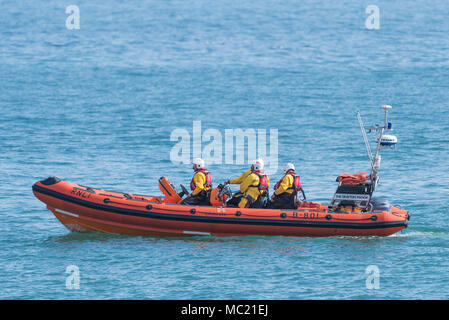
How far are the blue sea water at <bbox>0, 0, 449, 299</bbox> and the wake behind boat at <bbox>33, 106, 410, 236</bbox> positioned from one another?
10.1 inches

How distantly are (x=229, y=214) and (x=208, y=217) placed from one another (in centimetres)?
45

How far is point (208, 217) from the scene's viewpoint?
1784 centimetres

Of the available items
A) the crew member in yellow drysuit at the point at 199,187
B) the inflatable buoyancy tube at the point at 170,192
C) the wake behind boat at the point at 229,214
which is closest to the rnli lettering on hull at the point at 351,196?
the wake behind boat at the point at 229,214

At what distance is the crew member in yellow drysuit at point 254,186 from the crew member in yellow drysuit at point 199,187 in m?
0.58

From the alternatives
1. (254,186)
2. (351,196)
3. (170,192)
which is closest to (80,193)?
(170,192)

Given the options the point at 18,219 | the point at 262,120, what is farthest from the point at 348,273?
the point at 262,120

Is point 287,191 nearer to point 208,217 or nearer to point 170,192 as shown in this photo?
point 208,217

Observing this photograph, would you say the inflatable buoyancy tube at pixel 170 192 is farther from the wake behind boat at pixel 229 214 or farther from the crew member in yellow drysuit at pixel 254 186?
the crew member in yellow drysuit at pixel 254 186

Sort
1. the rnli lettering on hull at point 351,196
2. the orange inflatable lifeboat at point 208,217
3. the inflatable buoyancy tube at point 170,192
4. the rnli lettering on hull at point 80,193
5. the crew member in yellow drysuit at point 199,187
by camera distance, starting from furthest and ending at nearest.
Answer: the inflatable buoyancy tube at point 170,192
the crew member in yellow drysuit at point 199,187
the rnli lettering on hull at point 80,193
the rnli lettering on hull at point 351,196
the orange inflatable lifeboat at point 208,217

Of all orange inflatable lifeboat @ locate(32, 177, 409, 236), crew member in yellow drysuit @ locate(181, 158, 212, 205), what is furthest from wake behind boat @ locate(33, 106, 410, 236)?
crew member in yellow drysuit @ locate(181, 158, 212, 205)

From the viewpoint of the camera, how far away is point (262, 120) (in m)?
35.2

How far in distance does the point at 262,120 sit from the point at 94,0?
143 feet

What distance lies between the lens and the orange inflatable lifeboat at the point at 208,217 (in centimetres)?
1772

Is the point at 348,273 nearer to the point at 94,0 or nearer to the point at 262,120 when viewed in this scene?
the point at 262,120
